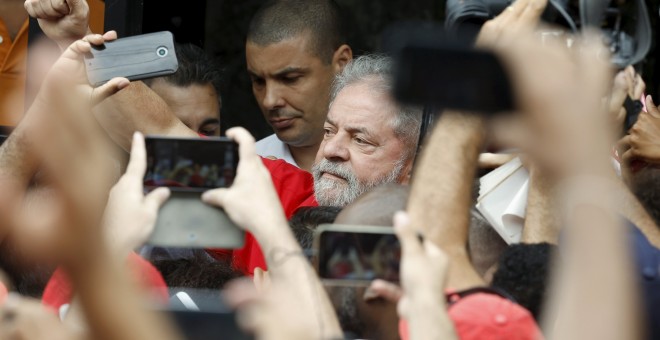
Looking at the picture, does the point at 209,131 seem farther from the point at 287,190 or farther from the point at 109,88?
the point at 109,88

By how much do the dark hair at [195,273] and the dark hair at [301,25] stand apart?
1526mm

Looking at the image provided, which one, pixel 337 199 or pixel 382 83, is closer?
pixel 337 199

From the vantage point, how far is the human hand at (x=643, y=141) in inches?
129

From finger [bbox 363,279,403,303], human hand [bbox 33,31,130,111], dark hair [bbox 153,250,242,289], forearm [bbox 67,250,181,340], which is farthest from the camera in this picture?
human hand [bbox 33,31,130,111]

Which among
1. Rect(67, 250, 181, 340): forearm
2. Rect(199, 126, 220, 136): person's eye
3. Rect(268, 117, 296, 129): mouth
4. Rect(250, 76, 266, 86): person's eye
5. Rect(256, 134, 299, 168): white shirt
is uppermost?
Rect(67, 250, 181, 340): forearm

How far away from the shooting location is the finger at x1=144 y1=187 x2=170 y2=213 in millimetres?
2219

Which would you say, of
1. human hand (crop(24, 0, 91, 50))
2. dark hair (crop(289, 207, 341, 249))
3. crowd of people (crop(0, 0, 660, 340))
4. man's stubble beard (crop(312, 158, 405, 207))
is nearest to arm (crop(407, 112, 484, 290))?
crowd of people (crop(0, 0, 660, 340))

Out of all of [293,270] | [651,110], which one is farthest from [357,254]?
[651,110]

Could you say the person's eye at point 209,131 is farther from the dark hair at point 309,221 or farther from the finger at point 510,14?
the finger at point 510,14

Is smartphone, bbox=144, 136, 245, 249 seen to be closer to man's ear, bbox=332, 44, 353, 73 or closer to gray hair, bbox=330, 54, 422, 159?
gray hair, bbox=330, 54, 422, 159

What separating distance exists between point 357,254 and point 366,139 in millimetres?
1603

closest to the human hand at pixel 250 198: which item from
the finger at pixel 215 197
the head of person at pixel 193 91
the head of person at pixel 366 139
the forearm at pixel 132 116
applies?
the finger at pixel 215 197

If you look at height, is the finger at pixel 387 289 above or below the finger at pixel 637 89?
above

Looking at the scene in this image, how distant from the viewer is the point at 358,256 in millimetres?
2078
